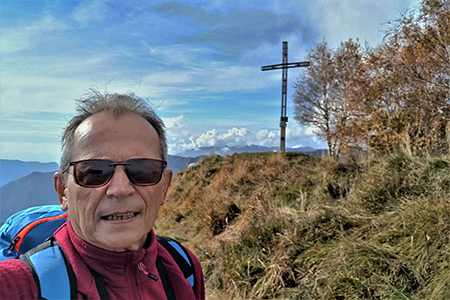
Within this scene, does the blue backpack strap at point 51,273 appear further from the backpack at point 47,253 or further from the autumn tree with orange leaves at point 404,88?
the autumn tree with orange leaves at point 404,88

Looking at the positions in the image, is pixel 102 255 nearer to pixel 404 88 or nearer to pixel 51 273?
pixel 51 273

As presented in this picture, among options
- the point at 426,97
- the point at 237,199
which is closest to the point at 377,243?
the point at 237,199

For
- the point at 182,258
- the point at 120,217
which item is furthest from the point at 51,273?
the point at 182,258

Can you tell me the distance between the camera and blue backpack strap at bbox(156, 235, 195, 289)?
1817mm

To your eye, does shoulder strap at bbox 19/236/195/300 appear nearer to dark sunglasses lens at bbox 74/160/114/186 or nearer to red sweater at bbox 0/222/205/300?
red sweater at bbox 0/222/205/300

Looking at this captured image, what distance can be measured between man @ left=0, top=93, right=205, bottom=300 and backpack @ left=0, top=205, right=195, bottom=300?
1.7 inches

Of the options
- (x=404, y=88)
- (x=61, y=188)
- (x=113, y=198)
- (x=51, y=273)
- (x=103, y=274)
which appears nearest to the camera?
(x=51, y=273)

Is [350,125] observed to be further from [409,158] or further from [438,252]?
[438,252]

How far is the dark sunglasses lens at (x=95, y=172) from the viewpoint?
61.1 inches

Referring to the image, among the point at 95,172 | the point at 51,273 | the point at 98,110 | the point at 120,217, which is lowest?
the point at 51,273

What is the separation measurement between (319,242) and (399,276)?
44.5 inches

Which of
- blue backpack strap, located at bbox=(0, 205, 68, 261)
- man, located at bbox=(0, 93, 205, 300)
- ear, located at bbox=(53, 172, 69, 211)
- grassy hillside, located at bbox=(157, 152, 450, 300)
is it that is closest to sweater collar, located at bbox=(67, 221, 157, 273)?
man, located at bbox=(0, 93, 205, 300)

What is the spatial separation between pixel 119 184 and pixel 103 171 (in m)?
0.10

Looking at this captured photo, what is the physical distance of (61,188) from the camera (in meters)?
1.74
